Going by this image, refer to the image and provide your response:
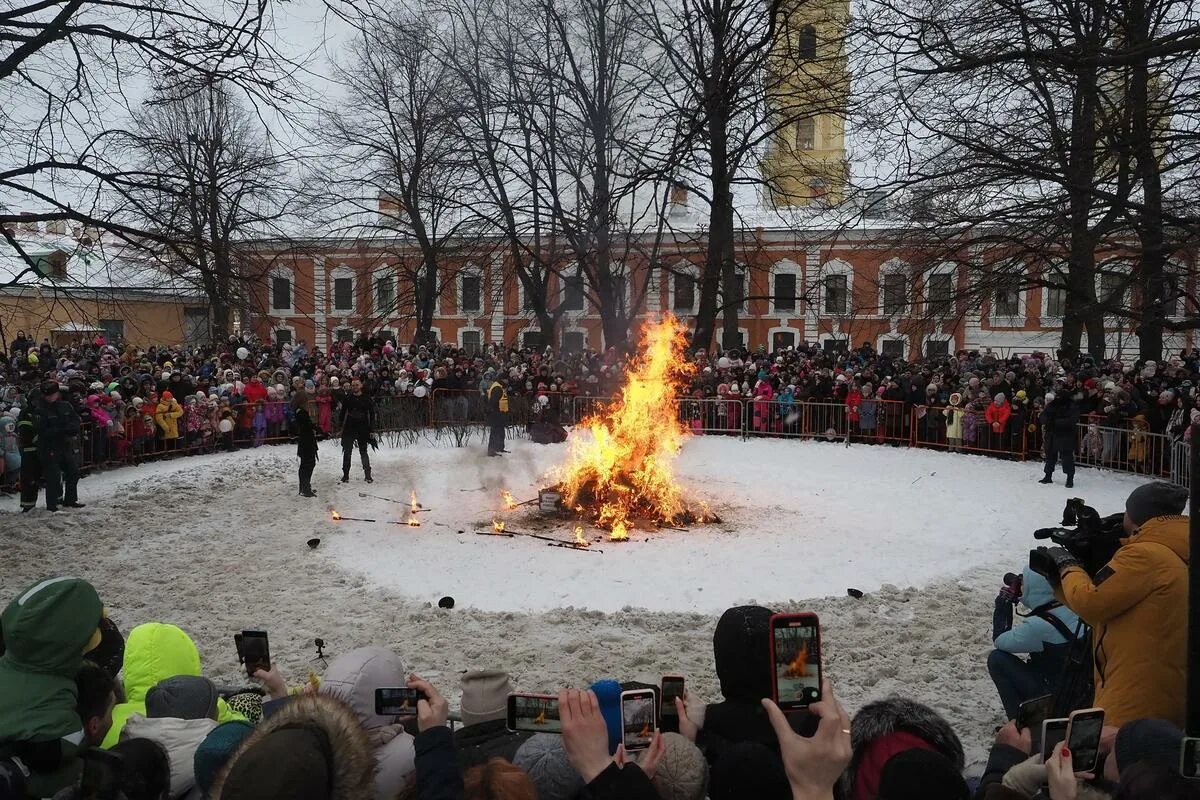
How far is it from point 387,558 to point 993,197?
950cm

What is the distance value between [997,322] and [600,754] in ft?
157

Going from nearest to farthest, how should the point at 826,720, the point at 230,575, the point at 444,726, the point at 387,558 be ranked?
the point at 826,720, the point at 444,726, the point at 230,575, the point at 387,558

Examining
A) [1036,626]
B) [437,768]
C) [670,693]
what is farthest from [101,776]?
[1036,626]

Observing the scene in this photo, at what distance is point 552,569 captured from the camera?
398 inches

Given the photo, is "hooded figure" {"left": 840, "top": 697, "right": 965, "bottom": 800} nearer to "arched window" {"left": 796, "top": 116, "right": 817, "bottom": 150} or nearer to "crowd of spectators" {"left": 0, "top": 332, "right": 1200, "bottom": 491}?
"arched window" {"left": 796, "top": 116, "right": 817, "bottom": 150}

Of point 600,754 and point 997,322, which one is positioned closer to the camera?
point 600,754

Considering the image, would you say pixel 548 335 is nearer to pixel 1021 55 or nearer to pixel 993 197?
pixel 993 197

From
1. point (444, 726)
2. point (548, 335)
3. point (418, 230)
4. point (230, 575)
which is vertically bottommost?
point (230, 575)

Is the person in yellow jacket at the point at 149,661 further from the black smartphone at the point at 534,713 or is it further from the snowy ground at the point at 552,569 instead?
the snowy ground at the point at 552,569

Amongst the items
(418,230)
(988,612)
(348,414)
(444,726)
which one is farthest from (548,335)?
(444,726)

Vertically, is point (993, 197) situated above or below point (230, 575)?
above

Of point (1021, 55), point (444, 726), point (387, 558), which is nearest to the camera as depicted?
point (444, 726)

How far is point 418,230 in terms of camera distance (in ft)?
112

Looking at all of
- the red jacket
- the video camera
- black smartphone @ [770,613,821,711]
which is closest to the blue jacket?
the video camera
